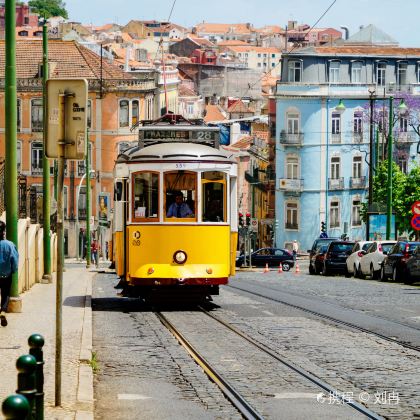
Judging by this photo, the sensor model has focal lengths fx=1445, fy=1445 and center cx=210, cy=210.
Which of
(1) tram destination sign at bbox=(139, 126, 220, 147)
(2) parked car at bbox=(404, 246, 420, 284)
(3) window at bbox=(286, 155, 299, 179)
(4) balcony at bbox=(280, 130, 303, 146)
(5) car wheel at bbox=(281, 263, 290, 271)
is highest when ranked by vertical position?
(4) balcony at bbox=(280, 130, 303, 146)

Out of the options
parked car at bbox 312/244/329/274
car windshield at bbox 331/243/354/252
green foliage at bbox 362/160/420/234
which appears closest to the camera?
car windshield at bbox 331/243/354/252

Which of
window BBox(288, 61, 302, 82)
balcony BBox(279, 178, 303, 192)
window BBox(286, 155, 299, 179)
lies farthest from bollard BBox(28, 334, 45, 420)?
window BBox(288, 61, 302, 82)

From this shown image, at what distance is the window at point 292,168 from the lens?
108312 millimetres

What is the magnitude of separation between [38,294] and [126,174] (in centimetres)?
660

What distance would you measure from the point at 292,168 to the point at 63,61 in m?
Result: 19.1

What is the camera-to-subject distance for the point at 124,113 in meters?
102

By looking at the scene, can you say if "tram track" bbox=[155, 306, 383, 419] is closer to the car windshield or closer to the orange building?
the car windshield

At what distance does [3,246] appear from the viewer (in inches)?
813

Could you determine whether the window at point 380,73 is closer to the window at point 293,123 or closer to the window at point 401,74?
the window at point 401,74

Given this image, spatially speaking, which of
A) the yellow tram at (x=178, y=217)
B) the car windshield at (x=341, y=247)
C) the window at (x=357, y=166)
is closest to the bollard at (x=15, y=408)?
the yellow tram at (x=178, y=217)

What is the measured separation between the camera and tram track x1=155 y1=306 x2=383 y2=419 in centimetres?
1299

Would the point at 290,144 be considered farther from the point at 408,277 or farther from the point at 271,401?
the point at 271,401

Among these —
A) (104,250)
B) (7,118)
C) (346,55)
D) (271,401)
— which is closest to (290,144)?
(346,55)

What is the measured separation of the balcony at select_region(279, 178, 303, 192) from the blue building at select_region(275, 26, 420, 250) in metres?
0.07
